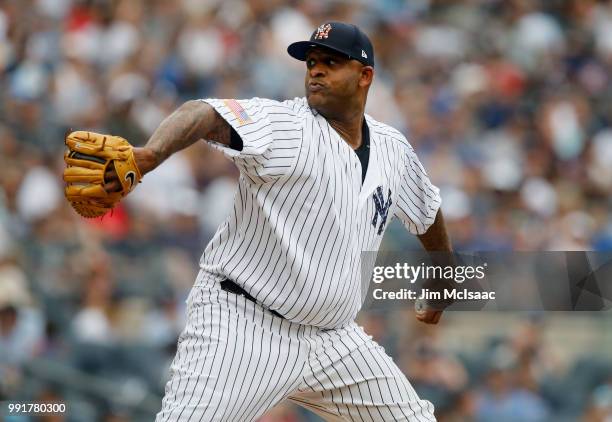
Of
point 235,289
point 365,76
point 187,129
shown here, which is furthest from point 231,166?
point 187,129

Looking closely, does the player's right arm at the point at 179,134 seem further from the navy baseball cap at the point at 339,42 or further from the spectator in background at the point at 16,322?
the spectator in background at the point at 16,322

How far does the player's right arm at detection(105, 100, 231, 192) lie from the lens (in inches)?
137

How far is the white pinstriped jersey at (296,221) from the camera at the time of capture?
12.9ft

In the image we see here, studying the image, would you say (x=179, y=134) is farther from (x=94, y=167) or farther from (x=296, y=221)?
(x=296, y=221)

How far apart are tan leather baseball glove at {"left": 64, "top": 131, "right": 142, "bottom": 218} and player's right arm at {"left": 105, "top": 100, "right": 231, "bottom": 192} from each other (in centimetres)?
3

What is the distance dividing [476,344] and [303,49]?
4.11 m

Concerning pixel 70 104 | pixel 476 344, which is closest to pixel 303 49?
pixel 476 344

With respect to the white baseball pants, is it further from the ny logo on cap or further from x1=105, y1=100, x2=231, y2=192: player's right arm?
the ny logo on cap

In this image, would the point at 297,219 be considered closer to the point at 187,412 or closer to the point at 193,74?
the point at 187,412

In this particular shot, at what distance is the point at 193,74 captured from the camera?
9.38 m

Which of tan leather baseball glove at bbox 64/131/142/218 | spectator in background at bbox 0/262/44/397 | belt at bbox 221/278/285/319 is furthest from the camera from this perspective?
spectator in background at bbox 0/262/44/397

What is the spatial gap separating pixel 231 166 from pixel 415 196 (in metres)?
3.93

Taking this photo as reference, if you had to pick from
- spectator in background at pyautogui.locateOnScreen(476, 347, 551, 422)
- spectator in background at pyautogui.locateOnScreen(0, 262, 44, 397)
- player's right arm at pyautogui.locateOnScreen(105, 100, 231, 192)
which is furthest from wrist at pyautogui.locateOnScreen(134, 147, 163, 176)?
spectator in background at pyautogui.locateOnScreen(476, 347, 551, 422)

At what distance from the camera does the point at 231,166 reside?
27.8 feet
